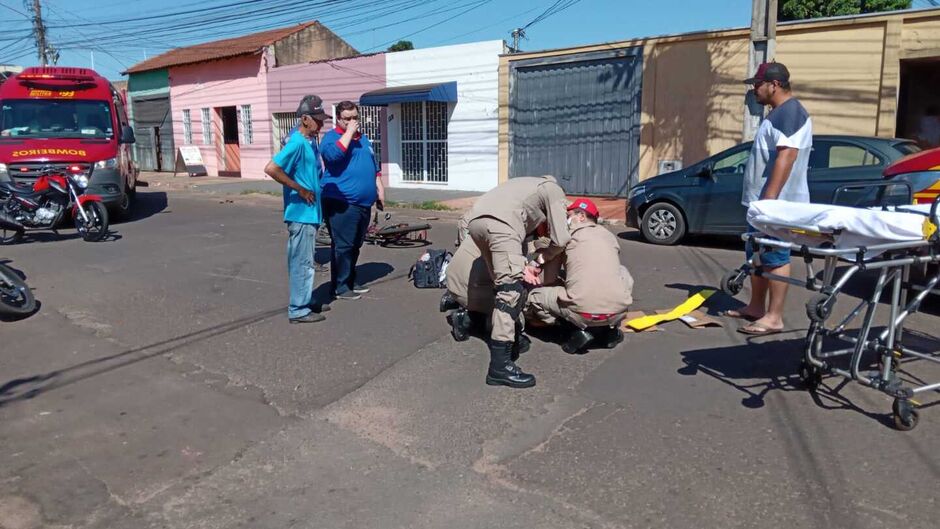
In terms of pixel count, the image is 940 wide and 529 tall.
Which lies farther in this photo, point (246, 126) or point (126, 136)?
point (246, 126)

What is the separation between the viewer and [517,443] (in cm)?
389

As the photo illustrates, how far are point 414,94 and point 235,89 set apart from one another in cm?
973

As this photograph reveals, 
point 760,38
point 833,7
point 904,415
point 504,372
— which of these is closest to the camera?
point 904,415

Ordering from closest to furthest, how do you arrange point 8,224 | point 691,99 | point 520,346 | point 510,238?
point 510,238
point 520,346
point 8,224
point 691,99

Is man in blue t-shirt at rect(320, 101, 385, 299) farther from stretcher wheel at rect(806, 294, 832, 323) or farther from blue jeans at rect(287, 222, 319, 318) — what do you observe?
stretcher wheel at rect(806, 294, 832, 323)

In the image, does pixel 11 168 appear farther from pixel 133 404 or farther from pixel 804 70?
pixel 804 70

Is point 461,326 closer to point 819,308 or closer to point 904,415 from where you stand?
point 819,308

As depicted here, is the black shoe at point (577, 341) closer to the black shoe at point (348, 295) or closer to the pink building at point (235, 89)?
the black shoe at point (348, 295)

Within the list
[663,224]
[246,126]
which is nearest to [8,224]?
[663,224]

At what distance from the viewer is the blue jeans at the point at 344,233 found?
6.81 meters

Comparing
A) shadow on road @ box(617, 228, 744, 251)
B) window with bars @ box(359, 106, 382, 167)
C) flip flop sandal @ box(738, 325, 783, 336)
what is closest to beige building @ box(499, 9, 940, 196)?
window with bars @ box(359, 106, 382, 167)

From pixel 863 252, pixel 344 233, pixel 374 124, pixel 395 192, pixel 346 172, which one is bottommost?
pixel 395 192

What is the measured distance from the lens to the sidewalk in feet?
51.1

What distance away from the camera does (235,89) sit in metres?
25.4
